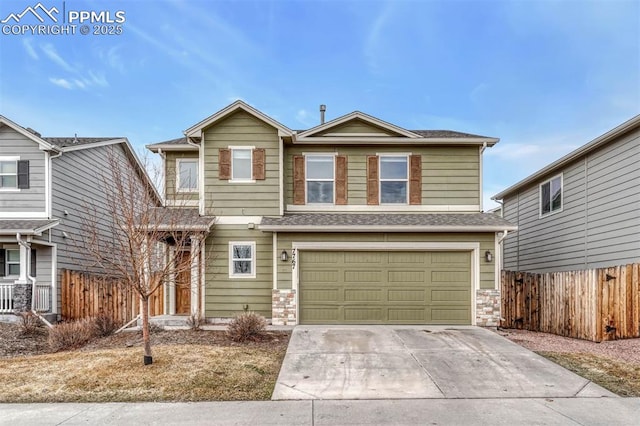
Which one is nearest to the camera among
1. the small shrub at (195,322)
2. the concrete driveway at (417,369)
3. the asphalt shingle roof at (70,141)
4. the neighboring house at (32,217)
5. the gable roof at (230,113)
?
the concrete driveway at (417,369)

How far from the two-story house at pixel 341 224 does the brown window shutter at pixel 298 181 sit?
0.14 ft

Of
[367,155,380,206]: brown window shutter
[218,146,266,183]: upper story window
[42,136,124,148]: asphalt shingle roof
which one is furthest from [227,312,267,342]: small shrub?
[42,136,124,148]: asphalt shingle roof

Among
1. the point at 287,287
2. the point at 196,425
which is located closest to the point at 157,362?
the point at 196,425

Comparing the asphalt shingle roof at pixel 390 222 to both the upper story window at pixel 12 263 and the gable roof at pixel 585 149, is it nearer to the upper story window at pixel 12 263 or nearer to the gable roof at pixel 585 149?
the gable roof at pixel 585 149

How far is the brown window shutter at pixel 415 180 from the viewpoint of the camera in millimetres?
12328

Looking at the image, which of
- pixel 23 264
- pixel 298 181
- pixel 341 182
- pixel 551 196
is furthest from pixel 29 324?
pixel 551 196

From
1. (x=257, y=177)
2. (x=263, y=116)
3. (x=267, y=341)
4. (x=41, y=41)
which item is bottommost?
(x=267, y=341)

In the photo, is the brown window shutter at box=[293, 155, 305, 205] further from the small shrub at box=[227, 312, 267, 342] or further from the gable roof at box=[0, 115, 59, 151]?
the gable roof at box=[0, 115, 59, 151]

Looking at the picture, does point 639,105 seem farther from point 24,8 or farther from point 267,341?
point 24,8

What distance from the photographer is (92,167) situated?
15.5 meters

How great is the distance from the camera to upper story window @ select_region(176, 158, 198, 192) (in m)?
12.8

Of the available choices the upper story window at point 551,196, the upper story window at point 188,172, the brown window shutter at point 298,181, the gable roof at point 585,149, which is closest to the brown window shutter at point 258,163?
the brown window shutter at point 298,181

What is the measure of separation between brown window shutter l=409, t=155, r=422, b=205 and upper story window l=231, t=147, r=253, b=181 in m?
4.73

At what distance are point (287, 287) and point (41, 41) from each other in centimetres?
1157
